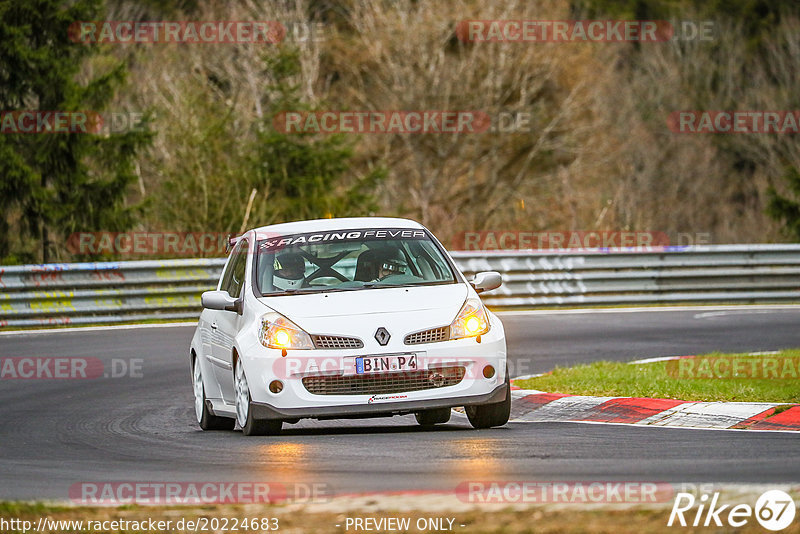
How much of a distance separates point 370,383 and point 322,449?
707mm

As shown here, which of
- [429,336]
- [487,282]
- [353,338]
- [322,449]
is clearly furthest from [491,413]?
[322,449]

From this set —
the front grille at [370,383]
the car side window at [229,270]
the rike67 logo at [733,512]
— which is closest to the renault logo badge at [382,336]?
the front grille at [370,383]

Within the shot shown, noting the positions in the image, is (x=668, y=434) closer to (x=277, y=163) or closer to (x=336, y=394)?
(x=336, y=394)

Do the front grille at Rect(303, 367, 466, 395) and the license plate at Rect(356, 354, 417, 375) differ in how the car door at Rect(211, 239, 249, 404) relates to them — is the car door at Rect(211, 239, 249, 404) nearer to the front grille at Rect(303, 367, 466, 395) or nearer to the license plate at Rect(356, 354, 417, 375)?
the front grille at Rect(303, 367, 466, 395)

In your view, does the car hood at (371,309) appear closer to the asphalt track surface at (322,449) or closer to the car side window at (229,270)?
the asphalt track surface at (322,449)

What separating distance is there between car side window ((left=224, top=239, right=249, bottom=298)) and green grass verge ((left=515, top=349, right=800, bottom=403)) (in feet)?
9.79

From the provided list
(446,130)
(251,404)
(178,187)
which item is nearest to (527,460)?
(251,404)

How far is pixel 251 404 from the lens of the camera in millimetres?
9789

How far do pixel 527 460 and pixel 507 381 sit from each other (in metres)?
1.96

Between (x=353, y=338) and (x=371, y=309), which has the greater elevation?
(x=371, y=309)

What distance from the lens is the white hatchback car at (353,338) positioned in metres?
9.59

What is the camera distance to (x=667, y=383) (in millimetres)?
12211

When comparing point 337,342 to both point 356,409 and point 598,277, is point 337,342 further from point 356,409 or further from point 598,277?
point 598,277

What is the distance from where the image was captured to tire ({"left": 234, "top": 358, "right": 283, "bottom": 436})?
9875mm
